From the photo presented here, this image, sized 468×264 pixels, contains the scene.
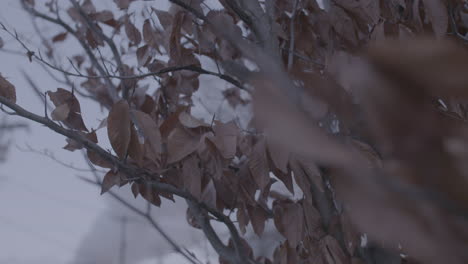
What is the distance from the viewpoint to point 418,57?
0.13 meters

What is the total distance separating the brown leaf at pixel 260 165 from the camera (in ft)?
1.98

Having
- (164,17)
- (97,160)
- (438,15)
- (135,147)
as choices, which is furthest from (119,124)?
(438,15)

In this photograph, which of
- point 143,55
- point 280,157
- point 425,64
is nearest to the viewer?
point 425,64

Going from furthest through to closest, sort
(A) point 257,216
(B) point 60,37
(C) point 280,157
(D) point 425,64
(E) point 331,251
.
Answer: (B) point 60,37
(A) point 257,216
(E) point 331,251
(C) point 280,157
(D) point 425,64

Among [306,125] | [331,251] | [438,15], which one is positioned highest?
[306,125]

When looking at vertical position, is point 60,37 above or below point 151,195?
Result: above

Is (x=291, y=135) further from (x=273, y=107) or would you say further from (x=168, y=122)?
(x=168, y=122)

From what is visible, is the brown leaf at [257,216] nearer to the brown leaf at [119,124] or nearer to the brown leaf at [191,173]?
the brown leaf at [191,173]

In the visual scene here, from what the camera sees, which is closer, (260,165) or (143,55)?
(260,165)

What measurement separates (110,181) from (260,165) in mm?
251

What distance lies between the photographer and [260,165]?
0.61 metres

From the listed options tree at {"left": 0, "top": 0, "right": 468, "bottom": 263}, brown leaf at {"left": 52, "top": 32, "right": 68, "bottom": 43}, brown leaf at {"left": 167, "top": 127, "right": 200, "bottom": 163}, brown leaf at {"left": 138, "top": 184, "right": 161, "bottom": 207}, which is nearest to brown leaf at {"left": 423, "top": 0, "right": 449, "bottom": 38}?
tree at {"left": 0, "top": 0, "right": 468, "bottom": 263}

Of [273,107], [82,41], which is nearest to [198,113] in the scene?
[82,41]

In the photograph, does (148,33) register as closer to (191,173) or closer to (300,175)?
(191,173)
